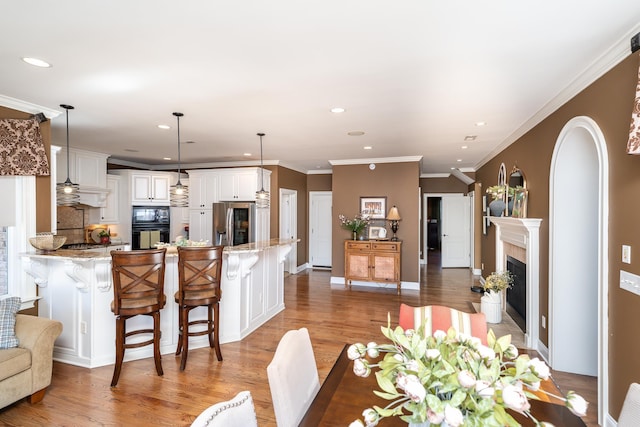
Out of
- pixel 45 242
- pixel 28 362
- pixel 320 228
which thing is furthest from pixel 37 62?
pixel 320 228

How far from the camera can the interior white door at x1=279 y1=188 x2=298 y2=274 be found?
23.8ft

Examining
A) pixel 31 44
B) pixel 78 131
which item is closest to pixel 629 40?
pixel 31 44

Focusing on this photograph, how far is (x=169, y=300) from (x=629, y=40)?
4176 mm

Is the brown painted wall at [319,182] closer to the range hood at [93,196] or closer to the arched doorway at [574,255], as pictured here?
the range hood at [93,196]

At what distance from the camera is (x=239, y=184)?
620cm

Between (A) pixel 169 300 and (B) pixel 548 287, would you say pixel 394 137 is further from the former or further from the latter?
(A) pixel 169 300

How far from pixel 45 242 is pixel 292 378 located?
10.3 ft

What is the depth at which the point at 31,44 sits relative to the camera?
204cm

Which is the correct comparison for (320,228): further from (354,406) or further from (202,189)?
(354,406)

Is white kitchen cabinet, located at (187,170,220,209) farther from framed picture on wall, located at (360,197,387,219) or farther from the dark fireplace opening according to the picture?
the dark fireplace opening

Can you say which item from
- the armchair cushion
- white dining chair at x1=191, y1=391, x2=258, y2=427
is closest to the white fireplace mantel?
white dining chair at x1=191, y1=391, x2=258, y2=427

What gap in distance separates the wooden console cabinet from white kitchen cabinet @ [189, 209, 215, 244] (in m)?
2.73

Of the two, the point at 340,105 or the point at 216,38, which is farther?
the point at 340,105

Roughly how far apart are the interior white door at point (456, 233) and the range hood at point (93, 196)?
25.3ft
